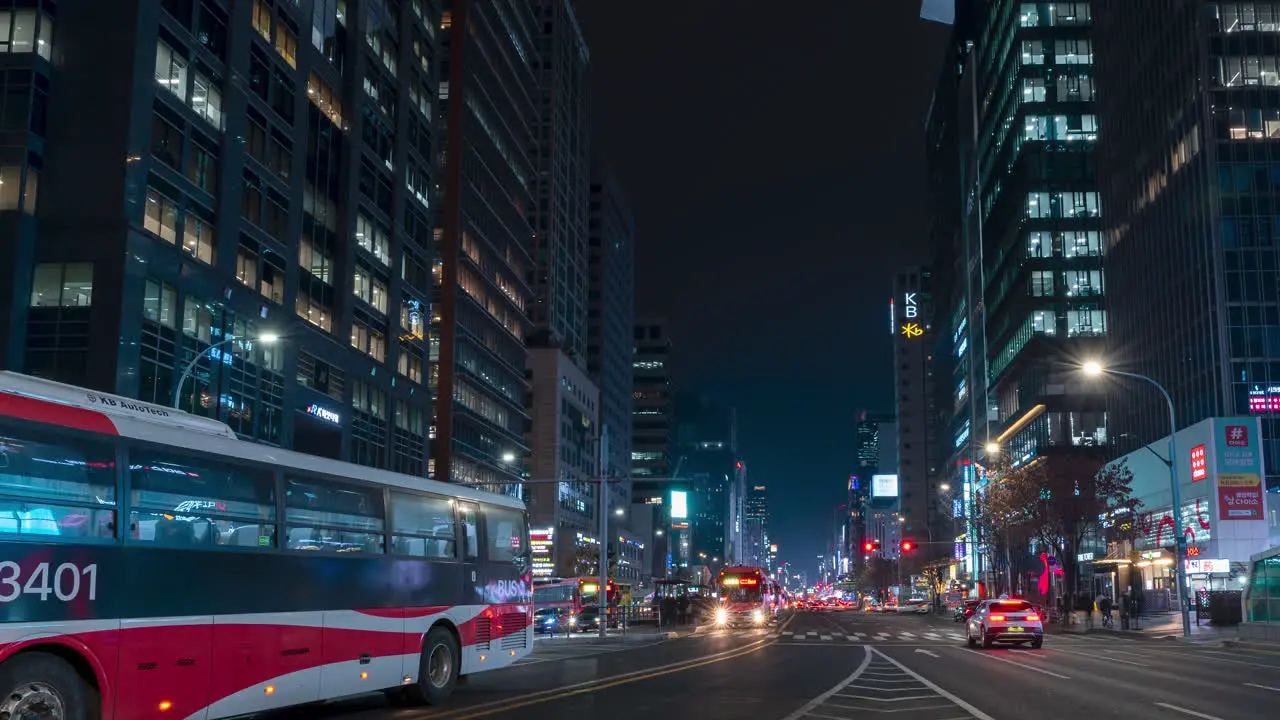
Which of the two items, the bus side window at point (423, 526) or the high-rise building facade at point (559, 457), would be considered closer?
the bus side window at point (423, 526)

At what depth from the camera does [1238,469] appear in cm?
6869

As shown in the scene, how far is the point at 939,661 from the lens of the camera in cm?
3041

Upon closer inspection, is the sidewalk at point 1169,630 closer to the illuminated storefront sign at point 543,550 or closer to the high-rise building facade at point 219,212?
the high-rise building facade at point 219,212

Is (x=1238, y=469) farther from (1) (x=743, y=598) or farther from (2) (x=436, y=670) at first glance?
(2) (x=436, y=670)

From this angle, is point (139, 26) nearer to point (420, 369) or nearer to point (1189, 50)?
point (420, 369)

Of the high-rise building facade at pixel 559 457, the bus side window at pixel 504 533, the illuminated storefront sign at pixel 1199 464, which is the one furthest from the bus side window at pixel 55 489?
the high-rise building facade at pixel 559 457

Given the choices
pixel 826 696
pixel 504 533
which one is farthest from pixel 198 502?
pixel 826 696

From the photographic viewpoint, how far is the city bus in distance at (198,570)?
1147cm

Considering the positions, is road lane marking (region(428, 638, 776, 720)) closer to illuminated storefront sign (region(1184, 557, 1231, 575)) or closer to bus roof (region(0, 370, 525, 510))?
bus roof (region(0, 370, 525, 510))

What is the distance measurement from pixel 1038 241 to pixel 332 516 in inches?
4361

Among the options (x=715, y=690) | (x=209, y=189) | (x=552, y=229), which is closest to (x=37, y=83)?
(x=209, y=189)

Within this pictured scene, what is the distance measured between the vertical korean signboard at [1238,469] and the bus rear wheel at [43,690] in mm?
69986

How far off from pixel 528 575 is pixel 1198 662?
19.7 meters

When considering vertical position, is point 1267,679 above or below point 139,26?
below
